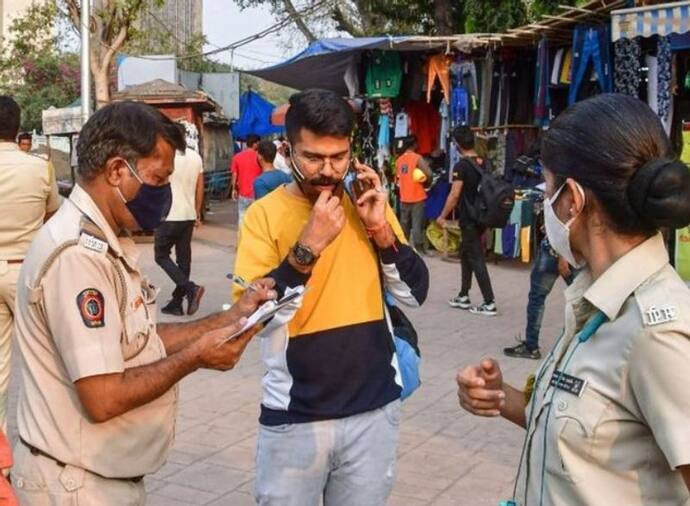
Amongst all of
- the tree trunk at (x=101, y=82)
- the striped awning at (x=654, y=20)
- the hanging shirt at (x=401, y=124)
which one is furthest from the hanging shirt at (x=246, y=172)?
the striped awning at (x=654, y=20)

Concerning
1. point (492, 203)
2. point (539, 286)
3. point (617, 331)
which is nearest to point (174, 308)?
point (492, 203)

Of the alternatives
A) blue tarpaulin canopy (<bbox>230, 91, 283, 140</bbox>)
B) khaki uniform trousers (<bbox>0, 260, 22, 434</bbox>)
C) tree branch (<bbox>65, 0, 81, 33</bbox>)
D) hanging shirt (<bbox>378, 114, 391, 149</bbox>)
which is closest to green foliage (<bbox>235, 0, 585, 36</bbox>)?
blue tarpaulin canopy (<bbox>230, 91, 283, 140</bbox>)

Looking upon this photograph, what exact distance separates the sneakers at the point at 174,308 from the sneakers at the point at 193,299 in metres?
0.12

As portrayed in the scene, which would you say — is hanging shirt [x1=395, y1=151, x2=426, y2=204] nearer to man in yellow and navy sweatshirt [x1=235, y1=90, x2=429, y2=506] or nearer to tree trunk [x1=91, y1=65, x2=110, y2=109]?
tree trunk [x1=91, y1=65, x2=110, y2=109]

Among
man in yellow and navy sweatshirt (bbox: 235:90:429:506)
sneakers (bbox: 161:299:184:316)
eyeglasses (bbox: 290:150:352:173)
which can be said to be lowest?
sneakers (bbox: 161:299:184:316)

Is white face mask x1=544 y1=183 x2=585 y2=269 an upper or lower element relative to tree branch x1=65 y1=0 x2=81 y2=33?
lower

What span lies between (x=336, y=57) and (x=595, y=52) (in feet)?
15.0

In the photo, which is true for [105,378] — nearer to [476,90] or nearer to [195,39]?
[476,90]

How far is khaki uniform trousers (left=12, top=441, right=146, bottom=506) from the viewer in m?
2.40

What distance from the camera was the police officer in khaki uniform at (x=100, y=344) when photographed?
2.33 m

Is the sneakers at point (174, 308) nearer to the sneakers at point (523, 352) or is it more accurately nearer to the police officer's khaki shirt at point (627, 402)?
the sneakers at point (523, 352)

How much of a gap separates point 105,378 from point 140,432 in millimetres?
247

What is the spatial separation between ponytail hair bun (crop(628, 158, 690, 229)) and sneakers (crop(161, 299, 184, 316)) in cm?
793

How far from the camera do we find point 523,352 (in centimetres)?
763
